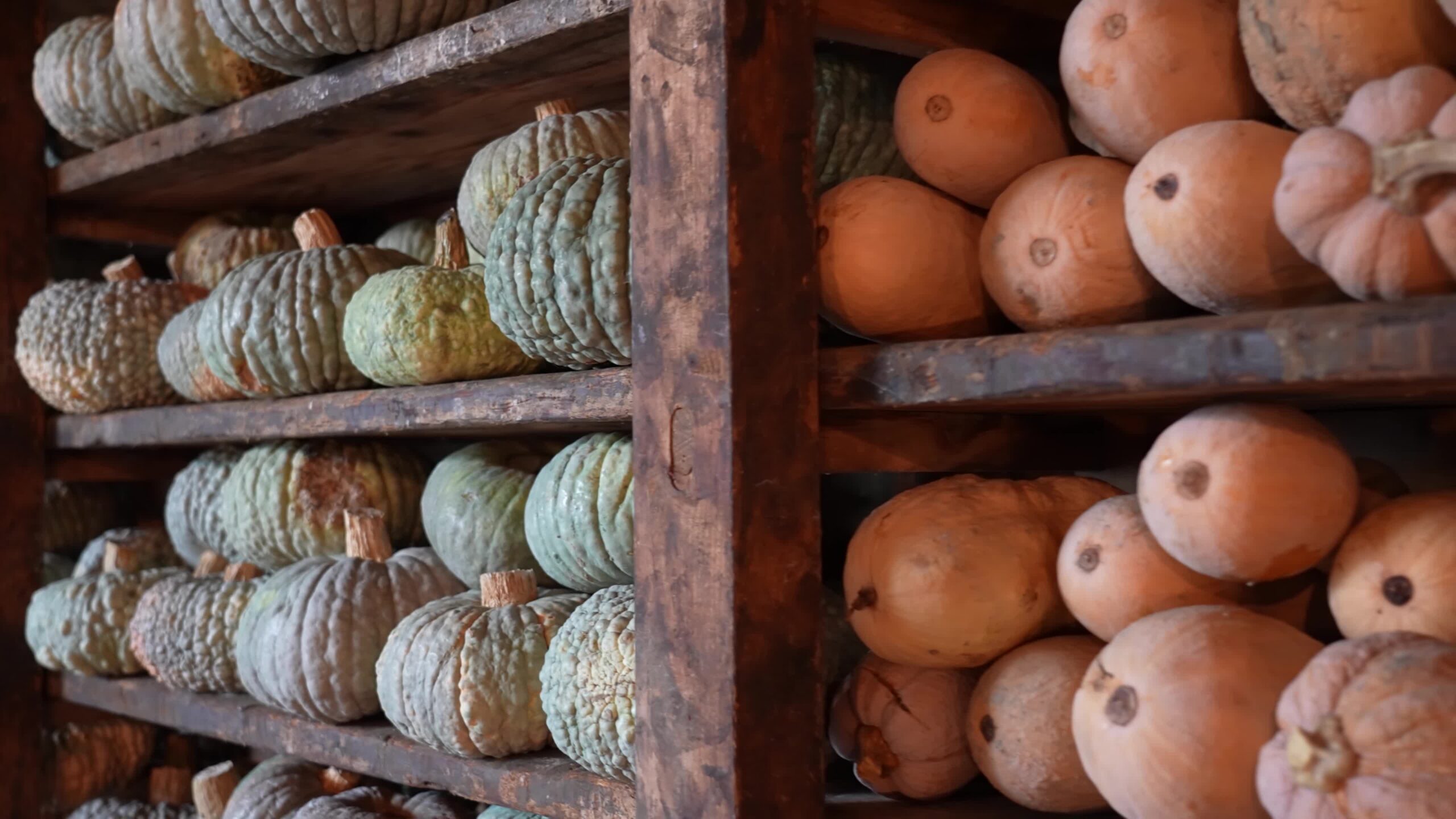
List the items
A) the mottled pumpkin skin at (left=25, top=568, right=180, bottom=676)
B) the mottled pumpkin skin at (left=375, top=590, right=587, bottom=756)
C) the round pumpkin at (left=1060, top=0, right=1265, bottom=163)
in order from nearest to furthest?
1. the round pumpkin at (left=1060, top=0, right=1265, bottom=163)
2. the mottled pumpkin skin at (left=375, top=590, right=587, bottom=756)
3. the mottled pumpkin skin at (left=25, top=568, right=180, bottom=676)

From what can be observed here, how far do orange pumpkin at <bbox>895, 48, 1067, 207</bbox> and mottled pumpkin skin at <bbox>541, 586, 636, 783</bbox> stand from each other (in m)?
0.58

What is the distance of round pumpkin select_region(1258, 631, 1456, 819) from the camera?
0.81m

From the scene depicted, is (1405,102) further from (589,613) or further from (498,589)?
(498,589)

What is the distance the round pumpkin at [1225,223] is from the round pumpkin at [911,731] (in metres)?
0.45

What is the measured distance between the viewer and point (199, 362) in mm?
2055

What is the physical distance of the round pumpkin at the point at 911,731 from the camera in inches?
47.1

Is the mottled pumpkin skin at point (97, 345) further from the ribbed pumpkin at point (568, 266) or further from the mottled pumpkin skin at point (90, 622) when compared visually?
the ribbed pumpkin at point (568, 266)

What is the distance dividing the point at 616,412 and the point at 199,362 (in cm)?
105

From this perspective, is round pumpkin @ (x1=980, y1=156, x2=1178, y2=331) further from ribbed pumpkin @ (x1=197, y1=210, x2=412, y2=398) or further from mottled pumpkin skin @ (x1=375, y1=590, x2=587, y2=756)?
ribbed pumpkin @ (x1=197, y1=210, x2=412, y2=398)

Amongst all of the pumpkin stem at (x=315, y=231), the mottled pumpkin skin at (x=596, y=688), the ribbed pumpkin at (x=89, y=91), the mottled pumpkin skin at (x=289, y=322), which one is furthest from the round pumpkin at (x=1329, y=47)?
the ribbed pumpkin at (x=89, y=91)

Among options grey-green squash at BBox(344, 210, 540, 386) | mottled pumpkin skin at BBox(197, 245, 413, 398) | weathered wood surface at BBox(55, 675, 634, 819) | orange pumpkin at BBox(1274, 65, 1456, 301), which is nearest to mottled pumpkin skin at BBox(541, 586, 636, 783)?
weathered wood surface at BBox(55, 675, 634, 819)

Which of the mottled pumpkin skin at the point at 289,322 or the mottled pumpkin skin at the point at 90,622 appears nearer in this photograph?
the mottled pumpkin skin at the point at 289,322

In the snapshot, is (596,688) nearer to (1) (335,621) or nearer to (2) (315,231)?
(1) (335,621)

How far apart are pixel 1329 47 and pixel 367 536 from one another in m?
1.44
